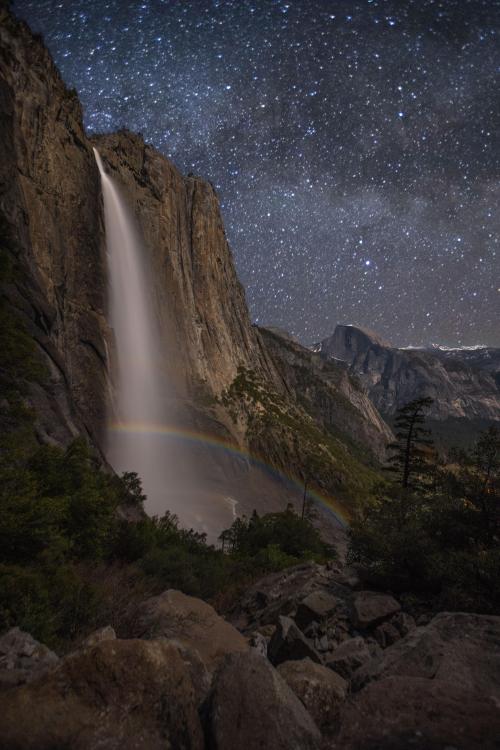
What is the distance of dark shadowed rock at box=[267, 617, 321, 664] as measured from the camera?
6.25 m

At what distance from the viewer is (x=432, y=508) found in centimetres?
1108

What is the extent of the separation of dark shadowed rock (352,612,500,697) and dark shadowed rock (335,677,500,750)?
92 centimetres

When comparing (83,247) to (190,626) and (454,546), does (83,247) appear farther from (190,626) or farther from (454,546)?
(454,546)

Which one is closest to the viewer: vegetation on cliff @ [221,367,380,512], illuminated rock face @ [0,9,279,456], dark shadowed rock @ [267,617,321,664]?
dark shadowed rock @ [267,617,321,664]

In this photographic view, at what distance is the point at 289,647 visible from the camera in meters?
6.46

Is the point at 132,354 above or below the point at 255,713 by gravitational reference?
above

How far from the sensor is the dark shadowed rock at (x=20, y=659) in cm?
348

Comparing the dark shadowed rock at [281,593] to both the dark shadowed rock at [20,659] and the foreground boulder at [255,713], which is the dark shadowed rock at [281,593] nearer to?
the foreground boulder at [255,713]

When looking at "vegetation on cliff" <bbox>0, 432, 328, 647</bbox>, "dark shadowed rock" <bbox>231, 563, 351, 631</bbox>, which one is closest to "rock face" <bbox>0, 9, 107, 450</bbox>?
"vegetation on cliff" <bbox>0, 432, 328, 647</bbox>

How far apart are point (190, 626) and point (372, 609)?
14.4 feet

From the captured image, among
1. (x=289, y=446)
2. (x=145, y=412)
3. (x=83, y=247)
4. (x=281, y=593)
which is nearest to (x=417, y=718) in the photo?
(x=281, y=593)

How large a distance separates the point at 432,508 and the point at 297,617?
5.16 meters

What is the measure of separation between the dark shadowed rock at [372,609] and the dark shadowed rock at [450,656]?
317cm

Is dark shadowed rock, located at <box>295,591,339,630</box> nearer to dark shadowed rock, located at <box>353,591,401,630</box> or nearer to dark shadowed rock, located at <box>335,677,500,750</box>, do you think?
dark shadowed rock, located at <box>353,591,401,630</box>
